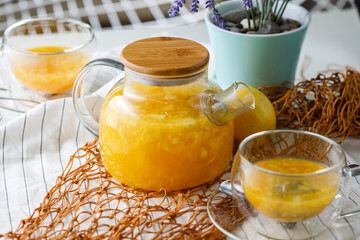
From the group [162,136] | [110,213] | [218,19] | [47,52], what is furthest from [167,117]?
[47,52]

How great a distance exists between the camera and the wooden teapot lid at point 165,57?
1.93 feet

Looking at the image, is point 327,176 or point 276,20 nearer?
point 327,176

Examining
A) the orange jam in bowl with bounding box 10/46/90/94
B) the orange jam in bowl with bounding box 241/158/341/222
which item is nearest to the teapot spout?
the orange jam in bowl with bounding box 241/158/341/222

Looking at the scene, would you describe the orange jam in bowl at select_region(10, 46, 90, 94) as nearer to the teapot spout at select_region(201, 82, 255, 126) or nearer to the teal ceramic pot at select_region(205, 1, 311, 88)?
the teal ceramic pot at select_region(205, 1, 311, 88)

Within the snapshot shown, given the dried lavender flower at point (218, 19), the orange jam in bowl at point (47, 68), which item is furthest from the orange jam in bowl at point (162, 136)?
the orange jam in bowl at point (47, 68)

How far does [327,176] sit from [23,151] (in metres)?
0.46

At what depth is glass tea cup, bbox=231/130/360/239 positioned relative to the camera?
0.53 m

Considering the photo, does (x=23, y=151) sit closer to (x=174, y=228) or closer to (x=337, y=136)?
(x=174, y=228)

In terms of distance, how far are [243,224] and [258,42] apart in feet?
1.12

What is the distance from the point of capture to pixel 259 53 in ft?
2.73

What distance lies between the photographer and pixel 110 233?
60 cm

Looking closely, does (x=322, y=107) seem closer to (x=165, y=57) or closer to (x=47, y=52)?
(x=165, y=57)

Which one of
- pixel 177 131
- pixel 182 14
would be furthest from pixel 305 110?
pixel 182 14

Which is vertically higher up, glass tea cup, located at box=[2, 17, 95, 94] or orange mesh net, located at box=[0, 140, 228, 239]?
glass tea cup, located at box=[2, 17, 95, 94]
